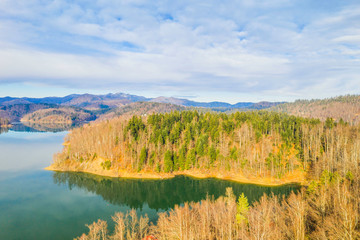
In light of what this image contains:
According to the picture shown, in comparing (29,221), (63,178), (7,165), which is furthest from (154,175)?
(7,165)

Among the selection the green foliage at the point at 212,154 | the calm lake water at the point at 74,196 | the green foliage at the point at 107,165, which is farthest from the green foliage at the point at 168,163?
the green foliage at the point at 107,165

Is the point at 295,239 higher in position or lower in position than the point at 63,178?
higher

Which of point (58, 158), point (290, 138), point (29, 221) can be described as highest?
point (290, 138)

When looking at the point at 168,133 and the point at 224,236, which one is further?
the point at 168,133

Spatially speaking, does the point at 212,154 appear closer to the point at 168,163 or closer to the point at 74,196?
the point at 168,163

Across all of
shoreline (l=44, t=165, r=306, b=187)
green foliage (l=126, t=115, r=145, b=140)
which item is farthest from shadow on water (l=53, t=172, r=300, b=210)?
green foliage (l=126, t=115, r=145, b=140)

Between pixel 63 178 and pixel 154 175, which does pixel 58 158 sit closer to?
pixel 63 178

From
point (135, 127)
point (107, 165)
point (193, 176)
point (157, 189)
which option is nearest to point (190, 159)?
point (193, 176)
